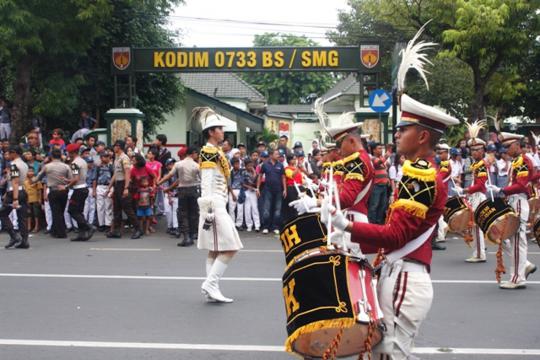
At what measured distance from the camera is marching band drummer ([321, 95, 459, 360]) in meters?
4.12

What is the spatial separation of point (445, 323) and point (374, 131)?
43.3 feet

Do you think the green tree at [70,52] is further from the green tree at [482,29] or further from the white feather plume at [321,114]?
the white feather plume at [321,114]

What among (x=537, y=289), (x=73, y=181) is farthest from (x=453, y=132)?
(x=537, y=289)

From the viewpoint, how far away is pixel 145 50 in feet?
69.7

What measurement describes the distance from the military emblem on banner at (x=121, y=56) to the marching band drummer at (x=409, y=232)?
17751 millimetres

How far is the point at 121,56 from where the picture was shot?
21.2m

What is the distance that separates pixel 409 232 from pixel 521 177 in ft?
21.1

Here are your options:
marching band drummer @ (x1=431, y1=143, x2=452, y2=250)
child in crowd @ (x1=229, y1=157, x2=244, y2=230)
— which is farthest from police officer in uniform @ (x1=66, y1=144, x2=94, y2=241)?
marching band drummer @ (x1=431, y1=143, x2=452, y2=250)

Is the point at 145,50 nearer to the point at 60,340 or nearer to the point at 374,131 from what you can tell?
the point at 374,131

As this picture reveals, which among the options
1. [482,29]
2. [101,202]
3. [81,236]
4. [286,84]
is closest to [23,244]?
[81,236]

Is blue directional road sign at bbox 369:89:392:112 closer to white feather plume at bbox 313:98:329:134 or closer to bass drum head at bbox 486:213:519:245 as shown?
bass drum head at bbox 486:213:519:245

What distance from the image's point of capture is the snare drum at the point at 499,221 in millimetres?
9680

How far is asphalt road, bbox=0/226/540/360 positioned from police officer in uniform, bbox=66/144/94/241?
97.6 inches

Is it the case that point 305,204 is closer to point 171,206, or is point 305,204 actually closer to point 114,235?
point 114,235
